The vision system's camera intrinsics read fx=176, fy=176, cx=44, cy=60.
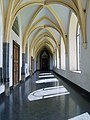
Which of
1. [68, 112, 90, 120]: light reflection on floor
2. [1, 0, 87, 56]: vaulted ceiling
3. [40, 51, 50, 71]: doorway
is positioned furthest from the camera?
[40, 51, 50, 71]: doorway

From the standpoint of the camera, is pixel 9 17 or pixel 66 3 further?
pixel 66 3

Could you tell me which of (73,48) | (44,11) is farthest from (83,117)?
(44,11)

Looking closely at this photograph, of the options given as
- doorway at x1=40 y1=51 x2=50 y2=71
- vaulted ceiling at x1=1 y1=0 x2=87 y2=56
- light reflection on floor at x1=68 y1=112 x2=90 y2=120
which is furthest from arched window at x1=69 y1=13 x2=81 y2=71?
doorway at x1=40 y1=51 x2=50 y2=71

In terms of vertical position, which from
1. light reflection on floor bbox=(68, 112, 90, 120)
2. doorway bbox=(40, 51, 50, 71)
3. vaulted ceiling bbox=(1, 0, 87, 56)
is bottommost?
light reflection on floor bbox=(68, 112, 90, 120)

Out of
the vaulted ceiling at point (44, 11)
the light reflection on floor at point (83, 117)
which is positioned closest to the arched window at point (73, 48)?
the vaulted ceiling at point (44, 11)

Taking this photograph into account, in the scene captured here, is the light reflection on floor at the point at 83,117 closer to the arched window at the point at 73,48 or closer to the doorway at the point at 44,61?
the arched window at the point at 73,48

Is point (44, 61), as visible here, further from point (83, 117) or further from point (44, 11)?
point (83, 117)

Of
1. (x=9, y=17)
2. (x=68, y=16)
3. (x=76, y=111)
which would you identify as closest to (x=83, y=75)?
(x=76, y=111)

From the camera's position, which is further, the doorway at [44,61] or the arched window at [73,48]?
the doorway at [44,61]

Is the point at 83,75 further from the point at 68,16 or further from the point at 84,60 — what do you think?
the point at 68,16

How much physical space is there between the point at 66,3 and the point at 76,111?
16.3 ft

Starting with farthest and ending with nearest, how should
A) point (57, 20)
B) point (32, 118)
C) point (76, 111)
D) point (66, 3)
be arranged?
point (57, 20)
point (66, 3)
point (76, 111)
point (32, 118)

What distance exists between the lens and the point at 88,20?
19.8 ft

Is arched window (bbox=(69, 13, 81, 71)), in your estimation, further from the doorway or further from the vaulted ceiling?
the doorway
